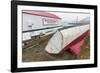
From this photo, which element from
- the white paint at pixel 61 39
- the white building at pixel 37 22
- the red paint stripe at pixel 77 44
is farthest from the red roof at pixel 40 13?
the red paint stripe at pixel 77 44

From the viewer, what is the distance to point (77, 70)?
1.56 metres

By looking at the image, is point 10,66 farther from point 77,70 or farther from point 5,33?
point 77,70

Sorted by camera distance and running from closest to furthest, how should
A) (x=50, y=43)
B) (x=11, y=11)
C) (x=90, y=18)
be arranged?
(x=11, y=11) < (x=50, y=43) < (x=90, y=18)

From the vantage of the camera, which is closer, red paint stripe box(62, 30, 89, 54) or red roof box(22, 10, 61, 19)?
red roof box(22, 10, 61, 19)

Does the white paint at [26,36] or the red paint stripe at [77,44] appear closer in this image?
the white paint at [26,36]

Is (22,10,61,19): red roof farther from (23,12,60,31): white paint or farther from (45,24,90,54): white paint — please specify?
(45,24,90,54): white paint

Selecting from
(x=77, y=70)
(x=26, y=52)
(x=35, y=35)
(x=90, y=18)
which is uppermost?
(x=90, y=18)

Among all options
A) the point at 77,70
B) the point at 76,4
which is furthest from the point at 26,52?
the point at 76,4

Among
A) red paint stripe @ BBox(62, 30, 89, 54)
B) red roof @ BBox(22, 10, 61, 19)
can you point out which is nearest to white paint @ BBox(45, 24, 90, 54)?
red paint stripe @ BBox(62, 30, 89, 54)

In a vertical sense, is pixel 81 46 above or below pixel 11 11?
below

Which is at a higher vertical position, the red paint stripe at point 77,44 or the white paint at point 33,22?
the white paint at point 33,22

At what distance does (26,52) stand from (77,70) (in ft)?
1.45

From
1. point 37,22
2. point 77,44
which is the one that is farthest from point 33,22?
point 77,44

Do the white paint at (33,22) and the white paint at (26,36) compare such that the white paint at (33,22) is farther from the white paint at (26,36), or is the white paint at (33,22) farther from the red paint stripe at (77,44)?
the red paint stripe at (77,44)
